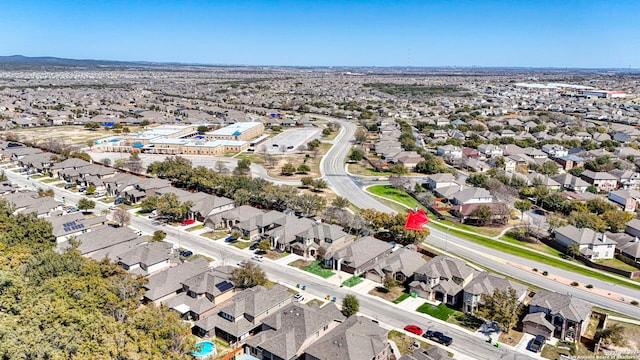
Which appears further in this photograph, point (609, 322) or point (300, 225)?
point (300, 225)

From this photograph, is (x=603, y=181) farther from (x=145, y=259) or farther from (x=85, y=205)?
(x=85, y=205)

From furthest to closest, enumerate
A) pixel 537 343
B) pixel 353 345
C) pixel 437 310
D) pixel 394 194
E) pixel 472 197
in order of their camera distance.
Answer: pixel 394 194
pixel 472 197
pixel 437 310
pixel 537 343
pixel 353 345

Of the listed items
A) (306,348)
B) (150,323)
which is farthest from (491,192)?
(150,323)

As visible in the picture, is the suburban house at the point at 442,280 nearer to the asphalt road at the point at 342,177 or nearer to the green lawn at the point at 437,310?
the green lawn at the point at 437,310

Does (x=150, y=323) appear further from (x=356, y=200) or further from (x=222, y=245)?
(x=356, y=200)

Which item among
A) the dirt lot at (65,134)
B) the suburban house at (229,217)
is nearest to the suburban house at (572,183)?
the suburban house at (229,217)

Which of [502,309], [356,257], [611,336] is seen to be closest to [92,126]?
[356,257]

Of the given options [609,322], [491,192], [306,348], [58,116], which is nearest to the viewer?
[306,348]
